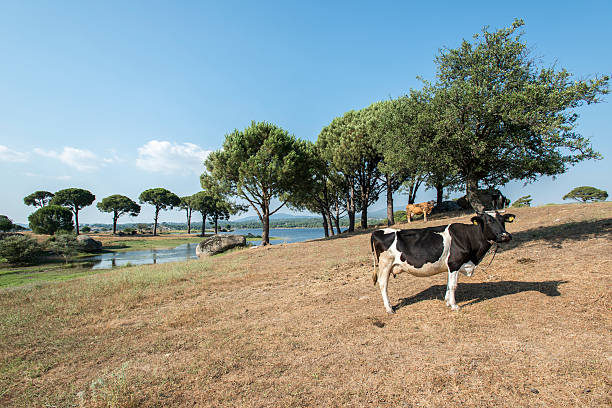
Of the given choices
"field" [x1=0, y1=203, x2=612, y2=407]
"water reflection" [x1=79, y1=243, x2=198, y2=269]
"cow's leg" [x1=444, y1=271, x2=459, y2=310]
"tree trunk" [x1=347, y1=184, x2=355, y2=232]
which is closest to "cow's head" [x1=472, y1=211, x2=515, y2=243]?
"cow's leg" [x1=444, y1=271, x2=459, y2=310]

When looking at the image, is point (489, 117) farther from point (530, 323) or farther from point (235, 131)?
point (235, 131)

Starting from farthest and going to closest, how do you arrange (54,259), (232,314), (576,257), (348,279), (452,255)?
(54,259) → (348,279) → (576,257) → (232,314) → (452,255)

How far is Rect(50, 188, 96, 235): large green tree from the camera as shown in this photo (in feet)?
259

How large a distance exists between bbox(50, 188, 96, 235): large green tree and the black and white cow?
99075 millimetres

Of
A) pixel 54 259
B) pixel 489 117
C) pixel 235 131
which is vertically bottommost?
pixel 54 259

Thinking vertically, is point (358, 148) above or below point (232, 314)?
above

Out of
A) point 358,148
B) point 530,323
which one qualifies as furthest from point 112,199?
point 530,323

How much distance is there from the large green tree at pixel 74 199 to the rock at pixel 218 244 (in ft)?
236

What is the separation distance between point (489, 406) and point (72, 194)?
10666cm

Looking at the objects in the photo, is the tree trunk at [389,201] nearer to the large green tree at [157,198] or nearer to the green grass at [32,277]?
the green grass at [32,277]

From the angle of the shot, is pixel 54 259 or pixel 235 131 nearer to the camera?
pixel 235 131

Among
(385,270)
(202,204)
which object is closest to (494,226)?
(385,270)

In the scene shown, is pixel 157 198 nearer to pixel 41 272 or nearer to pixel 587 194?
pixel 41 272

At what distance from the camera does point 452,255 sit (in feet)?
20.0
